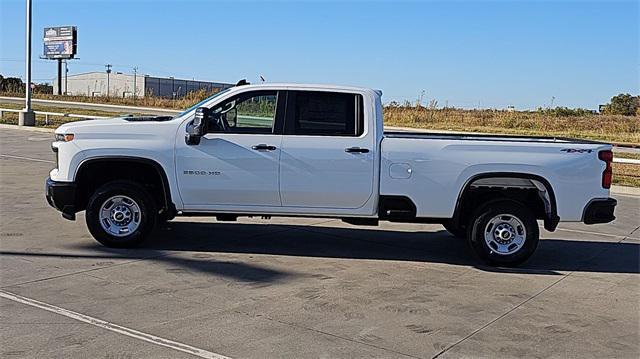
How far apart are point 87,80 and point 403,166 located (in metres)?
107

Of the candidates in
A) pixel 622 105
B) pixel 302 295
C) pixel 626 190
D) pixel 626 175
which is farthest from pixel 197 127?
pixel 622 105

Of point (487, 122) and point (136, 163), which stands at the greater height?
point (487, 122)

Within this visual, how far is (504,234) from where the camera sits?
8109 millimetres

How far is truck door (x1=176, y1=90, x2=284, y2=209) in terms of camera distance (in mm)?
8039

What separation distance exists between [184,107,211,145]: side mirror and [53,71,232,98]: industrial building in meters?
81.3

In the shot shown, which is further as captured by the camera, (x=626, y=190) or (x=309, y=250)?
(x=626, y=190)

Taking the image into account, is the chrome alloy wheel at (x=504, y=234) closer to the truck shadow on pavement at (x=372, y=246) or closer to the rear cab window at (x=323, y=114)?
the truck shadow on pavement at (x=372, y=246)

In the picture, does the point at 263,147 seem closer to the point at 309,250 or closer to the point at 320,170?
the point at 320,170

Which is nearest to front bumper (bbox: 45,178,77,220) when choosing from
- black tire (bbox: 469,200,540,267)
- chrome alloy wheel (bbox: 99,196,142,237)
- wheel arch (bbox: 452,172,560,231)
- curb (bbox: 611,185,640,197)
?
chrome alloy wheel (bbox: 99,196,142,237)

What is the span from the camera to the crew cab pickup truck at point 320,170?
7.95m

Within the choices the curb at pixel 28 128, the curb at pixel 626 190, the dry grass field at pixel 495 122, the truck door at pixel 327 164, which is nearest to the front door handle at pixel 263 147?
the truck door at pixel 327 164

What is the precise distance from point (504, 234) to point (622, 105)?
247 ft

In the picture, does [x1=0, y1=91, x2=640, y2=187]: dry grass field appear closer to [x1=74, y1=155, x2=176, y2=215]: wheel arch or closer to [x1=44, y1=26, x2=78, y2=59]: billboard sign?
[x1=74, y1=155, x2=176, y2=215]: wheel arch

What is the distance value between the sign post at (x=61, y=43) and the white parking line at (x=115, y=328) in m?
78.7
